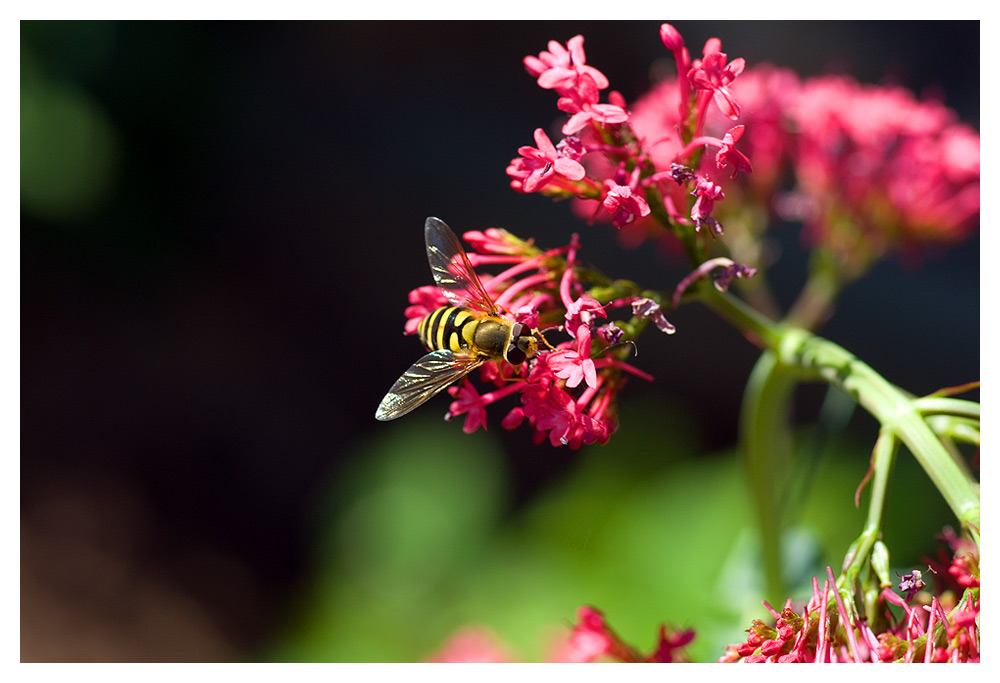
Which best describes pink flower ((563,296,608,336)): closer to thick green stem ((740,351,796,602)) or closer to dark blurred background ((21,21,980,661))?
thick green stem ((740,351,796,602))

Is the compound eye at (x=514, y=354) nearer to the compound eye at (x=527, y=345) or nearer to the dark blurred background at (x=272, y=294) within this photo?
the compound eye at (x=527, y=345)

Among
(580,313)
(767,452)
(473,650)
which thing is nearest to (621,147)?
(580,313)

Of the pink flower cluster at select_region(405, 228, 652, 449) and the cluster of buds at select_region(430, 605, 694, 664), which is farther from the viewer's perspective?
the cluster of buds at select_region(430, 605, 694, 664)

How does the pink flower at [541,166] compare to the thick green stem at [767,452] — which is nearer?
the pink flower at [541,166]

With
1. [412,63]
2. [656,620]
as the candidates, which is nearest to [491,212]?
[412,63]

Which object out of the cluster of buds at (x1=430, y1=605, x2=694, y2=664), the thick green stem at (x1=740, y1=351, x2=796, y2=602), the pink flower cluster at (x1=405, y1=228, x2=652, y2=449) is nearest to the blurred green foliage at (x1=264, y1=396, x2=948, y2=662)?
the thick green stem at (x1=740, y1=351, x2=796, y2=602)

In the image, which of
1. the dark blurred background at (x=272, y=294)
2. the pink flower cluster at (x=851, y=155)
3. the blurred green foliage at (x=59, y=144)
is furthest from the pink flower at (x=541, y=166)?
the blurred green foliage at (x=59, y=144)
